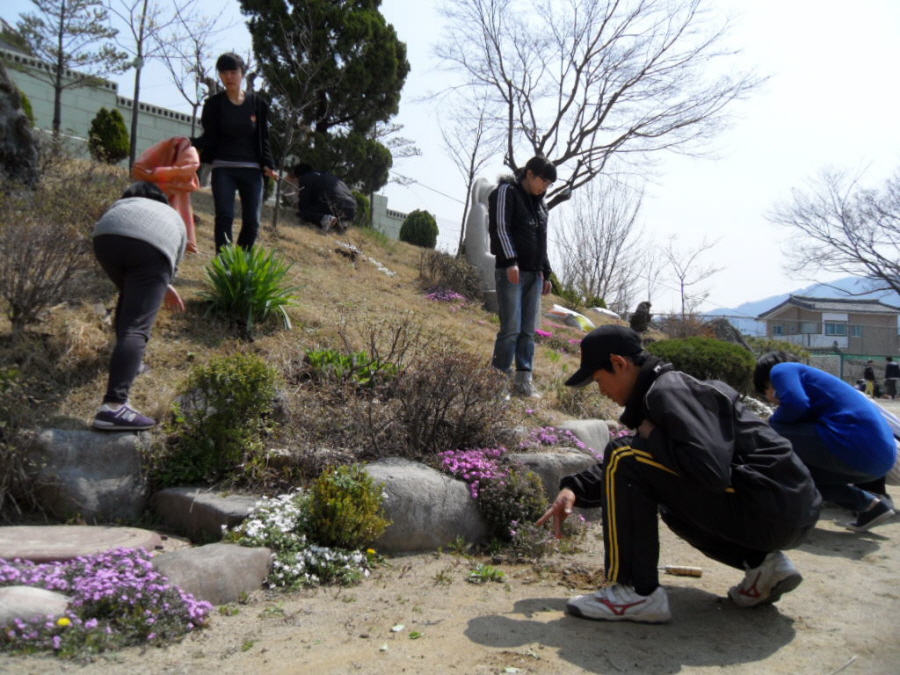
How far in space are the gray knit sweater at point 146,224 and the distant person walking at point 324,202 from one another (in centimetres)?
805

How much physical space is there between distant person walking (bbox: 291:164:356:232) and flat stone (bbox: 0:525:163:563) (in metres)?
9.22

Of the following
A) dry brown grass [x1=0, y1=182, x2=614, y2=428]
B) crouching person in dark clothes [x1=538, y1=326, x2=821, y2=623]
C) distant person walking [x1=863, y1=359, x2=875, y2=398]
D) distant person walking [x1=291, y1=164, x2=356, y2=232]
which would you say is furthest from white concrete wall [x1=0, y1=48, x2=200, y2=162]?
distant person walking [x1=863, y1=359, x2=875, y2=398]

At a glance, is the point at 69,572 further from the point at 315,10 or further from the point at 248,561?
the point at 315,10

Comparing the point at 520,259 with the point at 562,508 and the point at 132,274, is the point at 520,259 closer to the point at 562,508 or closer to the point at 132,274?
the point at 132,274

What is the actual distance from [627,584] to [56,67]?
14.0m

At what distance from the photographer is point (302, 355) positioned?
4.70 meters

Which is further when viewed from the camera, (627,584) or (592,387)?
(592,387)

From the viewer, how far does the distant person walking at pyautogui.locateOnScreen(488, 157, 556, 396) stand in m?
5.28

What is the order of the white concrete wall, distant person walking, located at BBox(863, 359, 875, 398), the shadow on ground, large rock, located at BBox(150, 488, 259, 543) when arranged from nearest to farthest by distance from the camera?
the shadow on ground < large rock, located at BBox(150, 488, 259, 543) < the white concrete wall < distant person walking, located at BBox(863, 359, 875, 398)

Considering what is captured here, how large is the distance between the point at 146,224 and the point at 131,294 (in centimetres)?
38

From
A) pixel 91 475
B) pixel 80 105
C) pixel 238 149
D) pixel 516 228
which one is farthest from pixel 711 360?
pixel 80 105

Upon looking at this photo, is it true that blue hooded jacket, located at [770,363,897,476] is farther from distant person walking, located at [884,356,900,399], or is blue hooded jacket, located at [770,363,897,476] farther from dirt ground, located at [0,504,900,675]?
distant person walking, located at [884,356,900,399]

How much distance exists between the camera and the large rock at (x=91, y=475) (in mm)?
3287

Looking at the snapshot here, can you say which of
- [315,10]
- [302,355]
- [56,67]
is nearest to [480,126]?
[315,10]
